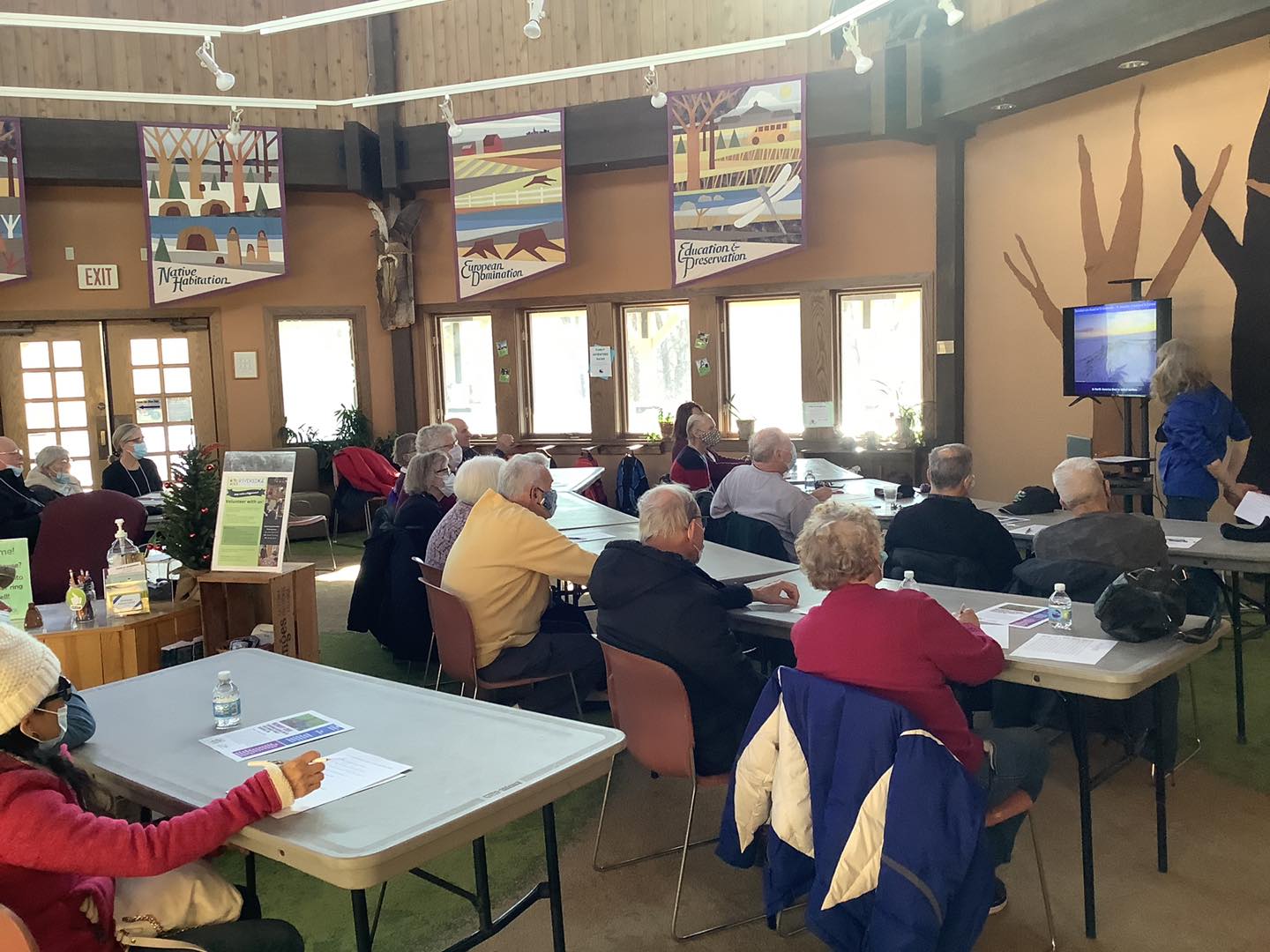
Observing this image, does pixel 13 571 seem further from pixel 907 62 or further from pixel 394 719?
pixel 907 62

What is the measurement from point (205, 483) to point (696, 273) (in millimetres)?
5078

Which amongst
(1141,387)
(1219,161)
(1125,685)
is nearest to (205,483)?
(1125,685)

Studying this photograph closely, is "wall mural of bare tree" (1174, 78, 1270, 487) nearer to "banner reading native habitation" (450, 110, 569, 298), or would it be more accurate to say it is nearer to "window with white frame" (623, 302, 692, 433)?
"window with white frame" (623, 302, 692, 433)

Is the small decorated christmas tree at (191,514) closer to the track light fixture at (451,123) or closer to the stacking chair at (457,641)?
the stacking chair at (457,641)

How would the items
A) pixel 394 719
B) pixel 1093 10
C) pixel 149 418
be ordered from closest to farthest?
pixel 394 719 → pixel 1093 10 → pixel 149 418

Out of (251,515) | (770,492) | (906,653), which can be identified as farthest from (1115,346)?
(251,515)

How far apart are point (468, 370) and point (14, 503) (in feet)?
16.6

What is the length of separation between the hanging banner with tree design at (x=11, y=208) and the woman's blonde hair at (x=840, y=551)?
830 centimetres

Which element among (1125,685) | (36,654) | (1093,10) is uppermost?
(1093,10)

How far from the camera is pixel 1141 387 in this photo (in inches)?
233

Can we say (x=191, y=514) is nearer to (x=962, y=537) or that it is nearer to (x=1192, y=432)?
(x=962, y=537)

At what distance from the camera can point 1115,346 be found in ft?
20.2

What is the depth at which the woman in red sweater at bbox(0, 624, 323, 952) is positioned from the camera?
157cm

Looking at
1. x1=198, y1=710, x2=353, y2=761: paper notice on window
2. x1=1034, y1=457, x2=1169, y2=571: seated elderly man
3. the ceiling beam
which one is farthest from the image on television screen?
x1=198, y1=710, x2=353, y2=761: paper notice on window
